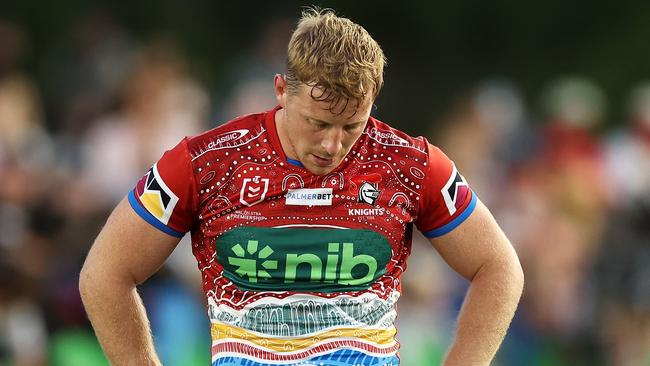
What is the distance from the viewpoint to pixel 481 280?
553 centimetres

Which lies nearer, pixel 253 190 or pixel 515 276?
pixel 253 190

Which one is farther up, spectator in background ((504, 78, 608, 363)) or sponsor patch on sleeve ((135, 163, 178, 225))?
sponsor patch on sleeve ((135, 163, 178, 225))

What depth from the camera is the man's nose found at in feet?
16.7

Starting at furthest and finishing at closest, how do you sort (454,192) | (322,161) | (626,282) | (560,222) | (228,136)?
(560,222) → (626,282) → (454,192) → (228,136) → (322,161)

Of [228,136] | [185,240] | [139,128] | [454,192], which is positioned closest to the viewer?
[228,136]

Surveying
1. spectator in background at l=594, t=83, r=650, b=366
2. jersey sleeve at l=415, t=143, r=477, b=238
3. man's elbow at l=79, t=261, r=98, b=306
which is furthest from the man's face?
spectator in background at l=594, t=83, r=650, b=366

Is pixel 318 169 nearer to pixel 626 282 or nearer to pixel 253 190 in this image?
pixel 253 190

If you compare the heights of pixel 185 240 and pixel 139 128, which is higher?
pixel 139 128

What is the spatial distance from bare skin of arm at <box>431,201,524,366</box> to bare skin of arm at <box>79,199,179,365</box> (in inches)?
43.5

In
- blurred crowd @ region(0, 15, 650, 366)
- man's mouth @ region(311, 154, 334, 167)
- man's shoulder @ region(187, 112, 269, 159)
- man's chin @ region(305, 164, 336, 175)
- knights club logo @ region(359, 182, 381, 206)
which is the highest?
man's shoulder @ region(187, 112, 269, 159)

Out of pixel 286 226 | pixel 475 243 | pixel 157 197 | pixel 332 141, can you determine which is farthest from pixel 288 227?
pixel 475 243

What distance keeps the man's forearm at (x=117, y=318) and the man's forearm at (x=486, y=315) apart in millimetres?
1193

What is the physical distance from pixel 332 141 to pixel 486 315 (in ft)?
3.28

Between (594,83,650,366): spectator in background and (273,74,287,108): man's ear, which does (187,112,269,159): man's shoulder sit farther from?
(594,83,650,366): spectator in background
